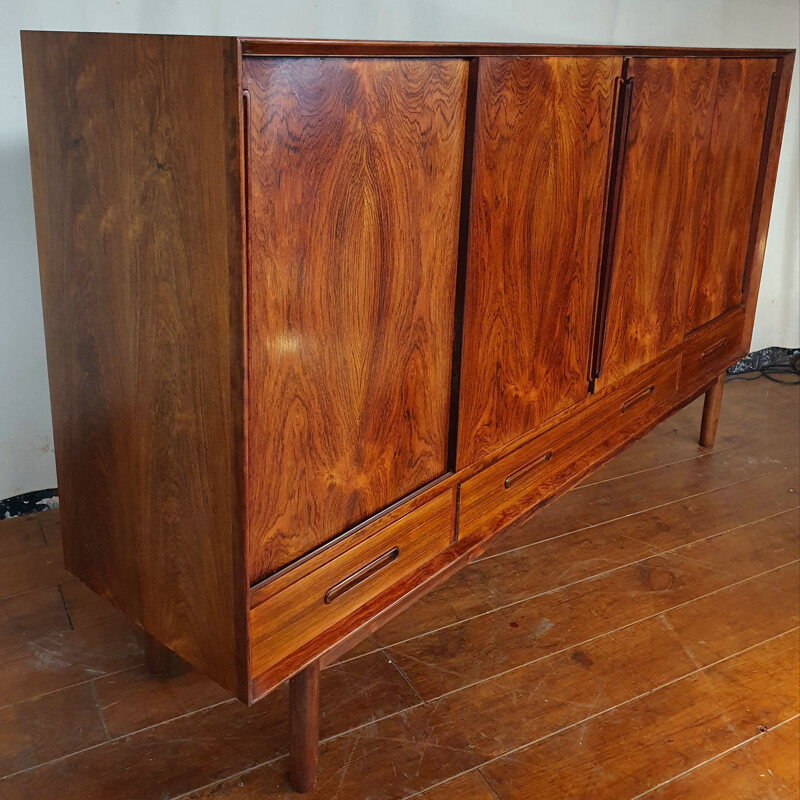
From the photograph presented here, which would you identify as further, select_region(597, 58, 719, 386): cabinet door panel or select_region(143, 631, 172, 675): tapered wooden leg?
select_region(597, 58, 719, 386): cabinet door panel

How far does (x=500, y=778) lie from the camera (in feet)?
5.28

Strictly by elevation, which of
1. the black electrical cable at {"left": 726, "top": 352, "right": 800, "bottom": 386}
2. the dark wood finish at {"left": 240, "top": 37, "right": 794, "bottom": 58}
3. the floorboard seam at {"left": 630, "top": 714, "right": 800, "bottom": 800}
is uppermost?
the dark wood finish at {"left": 240, "top": 37, "right": 794, "bottom": 58}

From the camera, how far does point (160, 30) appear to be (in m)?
2.15

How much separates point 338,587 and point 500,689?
55 centimetres

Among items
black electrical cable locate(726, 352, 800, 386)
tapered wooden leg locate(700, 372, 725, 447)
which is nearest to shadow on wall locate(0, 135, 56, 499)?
tapered wooden leg locate(700, 372, 725, 447)

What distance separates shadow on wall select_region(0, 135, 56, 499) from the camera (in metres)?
2.13

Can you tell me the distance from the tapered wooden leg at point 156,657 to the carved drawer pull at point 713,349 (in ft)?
5.58

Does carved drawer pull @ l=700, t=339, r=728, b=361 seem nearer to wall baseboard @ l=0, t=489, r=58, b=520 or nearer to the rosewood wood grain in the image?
the rosewood wood grain

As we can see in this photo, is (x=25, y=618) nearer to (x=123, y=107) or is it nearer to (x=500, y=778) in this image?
(x=500, y=778)

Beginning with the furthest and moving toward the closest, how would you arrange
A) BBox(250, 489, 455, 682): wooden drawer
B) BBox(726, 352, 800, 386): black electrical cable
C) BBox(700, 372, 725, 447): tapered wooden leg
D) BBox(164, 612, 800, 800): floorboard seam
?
BBox(726, 352, 800, 386): black electrical cable → BBox(700, 372, 725, 447): tapered wooden leg → BBox(164, 612, 800, 800): floorboard seam → BBox(250, 489, 455, 682): wooden drawer

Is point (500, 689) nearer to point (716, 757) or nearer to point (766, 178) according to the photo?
point (716, 757)

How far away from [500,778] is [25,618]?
1087 mm

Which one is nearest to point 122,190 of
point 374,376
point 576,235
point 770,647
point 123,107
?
point 123,107

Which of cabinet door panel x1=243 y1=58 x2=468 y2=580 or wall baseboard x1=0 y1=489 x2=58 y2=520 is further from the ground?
cabinet door panel x1=243 y1=58 x2=468 y2=580
